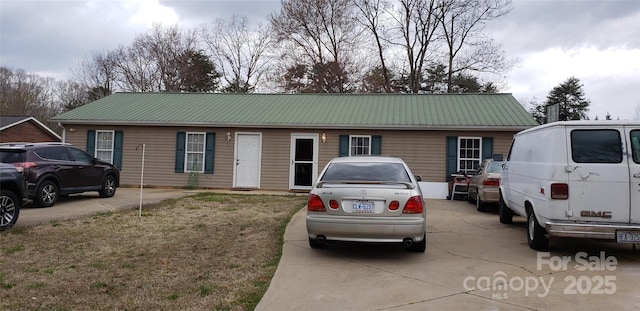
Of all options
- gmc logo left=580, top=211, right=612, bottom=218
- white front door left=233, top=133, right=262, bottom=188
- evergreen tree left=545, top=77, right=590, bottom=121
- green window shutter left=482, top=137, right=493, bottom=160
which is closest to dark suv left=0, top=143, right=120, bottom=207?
white front door left=233, top=133, right=262, bottom=188

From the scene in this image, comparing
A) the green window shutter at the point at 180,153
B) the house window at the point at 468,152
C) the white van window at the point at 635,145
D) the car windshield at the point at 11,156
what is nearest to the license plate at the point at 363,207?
the white van window at the point at 635,145

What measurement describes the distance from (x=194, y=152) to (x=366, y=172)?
36.3ft

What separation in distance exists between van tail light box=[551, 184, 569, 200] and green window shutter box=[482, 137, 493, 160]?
9.29 meters

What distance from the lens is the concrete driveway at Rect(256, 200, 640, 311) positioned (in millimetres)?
4121

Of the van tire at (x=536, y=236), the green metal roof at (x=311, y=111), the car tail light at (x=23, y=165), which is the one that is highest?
the green metal roof at (x=311, y=111)

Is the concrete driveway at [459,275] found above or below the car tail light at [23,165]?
below

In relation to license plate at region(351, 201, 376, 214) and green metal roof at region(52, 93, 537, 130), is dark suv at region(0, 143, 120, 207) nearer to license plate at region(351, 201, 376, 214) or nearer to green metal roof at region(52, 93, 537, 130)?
green metal roof at region(52, 93, 537, 130)

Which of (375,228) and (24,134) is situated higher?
(24,134)

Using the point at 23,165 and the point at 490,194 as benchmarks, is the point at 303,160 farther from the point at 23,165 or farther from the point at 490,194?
the point at 23,165

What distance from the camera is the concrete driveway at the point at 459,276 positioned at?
412 centimetres

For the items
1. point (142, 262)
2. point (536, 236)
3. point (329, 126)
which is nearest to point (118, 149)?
point (329, 126)

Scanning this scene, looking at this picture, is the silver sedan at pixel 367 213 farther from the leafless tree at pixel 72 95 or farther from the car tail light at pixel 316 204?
the leafless tree at pixel 72 95

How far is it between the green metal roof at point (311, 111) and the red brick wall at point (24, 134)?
66.6 ft

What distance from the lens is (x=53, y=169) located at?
34.3 feet
